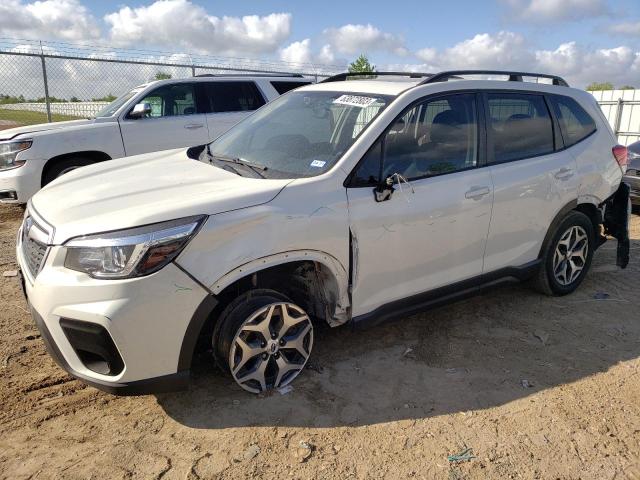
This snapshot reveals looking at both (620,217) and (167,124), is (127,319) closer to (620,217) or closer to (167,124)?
(620,217)

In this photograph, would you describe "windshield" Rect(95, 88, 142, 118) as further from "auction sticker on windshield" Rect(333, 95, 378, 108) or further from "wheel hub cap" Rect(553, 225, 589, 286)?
"wheel hub cap" Rect(553, 225, 589, 286)

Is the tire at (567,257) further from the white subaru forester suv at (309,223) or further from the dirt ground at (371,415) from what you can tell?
the dirt ground at (371,415)

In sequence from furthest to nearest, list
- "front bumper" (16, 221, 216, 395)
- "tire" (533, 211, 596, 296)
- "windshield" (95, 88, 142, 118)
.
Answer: "windshield" (95, 88, 142, 118), "tire" (533, 211, 596, 296), "front bumper" (16, 221, 216, 395)

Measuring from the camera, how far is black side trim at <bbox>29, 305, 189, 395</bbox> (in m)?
2.60

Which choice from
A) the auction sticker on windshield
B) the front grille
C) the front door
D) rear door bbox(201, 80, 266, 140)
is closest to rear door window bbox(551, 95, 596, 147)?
the front door

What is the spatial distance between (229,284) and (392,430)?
1.19 m

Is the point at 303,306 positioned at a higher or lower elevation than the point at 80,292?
lower

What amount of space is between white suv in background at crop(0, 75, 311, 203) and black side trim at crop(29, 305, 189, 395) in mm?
4568

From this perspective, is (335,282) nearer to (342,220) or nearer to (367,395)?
(342,220)

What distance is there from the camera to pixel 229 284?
2.73 m

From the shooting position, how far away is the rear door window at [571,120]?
430cm

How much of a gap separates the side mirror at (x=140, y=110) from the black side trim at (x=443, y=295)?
5.15 m

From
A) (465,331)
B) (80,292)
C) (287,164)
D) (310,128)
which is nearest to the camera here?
(80,292)

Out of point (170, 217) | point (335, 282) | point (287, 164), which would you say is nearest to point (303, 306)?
point (335, 282)
